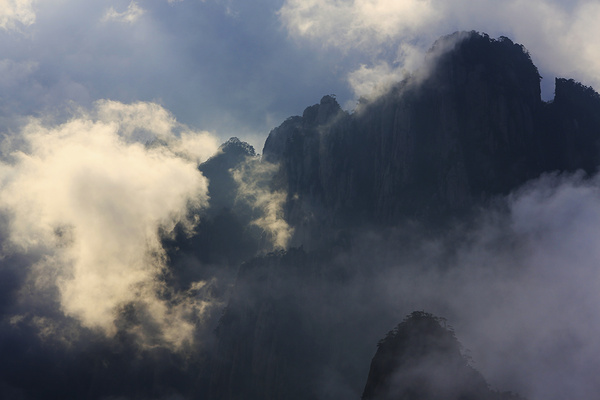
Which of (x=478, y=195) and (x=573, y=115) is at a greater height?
(x=573, y=115)

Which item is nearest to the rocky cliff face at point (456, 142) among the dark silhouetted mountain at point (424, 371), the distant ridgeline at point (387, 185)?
the distant ridgeline at point (387, 185)

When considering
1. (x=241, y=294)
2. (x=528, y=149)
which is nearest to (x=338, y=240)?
(x=241, y=294)

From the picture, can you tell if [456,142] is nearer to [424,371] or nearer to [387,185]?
[387,185]

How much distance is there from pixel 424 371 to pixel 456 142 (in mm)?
88695

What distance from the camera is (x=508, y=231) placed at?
150 metres

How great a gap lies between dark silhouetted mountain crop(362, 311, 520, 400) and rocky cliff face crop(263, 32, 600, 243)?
65.6 meters

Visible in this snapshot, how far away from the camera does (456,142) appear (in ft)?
538

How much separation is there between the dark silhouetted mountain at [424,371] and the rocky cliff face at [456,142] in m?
65.6

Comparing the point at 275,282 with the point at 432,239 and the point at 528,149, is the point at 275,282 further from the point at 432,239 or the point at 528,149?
the point at 528,149

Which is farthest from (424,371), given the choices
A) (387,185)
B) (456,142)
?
(456,142)

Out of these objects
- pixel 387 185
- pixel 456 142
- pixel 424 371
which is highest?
pixel 456 142

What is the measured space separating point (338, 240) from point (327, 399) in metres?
50.0

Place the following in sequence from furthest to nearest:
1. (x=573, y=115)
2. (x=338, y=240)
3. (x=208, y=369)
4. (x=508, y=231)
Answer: (x=208, y=369) < (x=338, y=240) < (x=573, y=115) < (x=508, y=231)

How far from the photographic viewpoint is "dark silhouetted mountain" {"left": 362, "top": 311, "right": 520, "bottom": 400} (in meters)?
91.4
